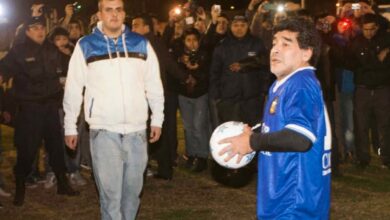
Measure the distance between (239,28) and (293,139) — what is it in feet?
20.6

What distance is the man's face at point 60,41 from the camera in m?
9.48

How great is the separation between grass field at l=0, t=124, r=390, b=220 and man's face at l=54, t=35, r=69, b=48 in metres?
1.94

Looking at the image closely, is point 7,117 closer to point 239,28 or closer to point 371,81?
point 239,28

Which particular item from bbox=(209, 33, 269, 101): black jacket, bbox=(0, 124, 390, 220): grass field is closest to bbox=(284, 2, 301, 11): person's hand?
bbox=(209, 33, 269, 101): black jacket

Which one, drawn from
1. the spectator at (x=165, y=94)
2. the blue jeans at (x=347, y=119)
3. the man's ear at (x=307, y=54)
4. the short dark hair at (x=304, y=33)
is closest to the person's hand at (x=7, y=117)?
the spectator at (x=165, y=94)

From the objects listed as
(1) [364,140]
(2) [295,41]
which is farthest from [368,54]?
(2) [295,41]

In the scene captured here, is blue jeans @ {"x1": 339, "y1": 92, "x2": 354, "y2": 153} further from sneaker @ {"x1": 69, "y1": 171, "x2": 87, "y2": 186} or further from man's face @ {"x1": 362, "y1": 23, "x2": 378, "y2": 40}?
sneaker @ {"x1": 69, "y1": 171, "x2": 87, "y2": 186}

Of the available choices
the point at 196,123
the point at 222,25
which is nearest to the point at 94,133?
the point at 196,123

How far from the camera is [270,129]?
12.7 feet

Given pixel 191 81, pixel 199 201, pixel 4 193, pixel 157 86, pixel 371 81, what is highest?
pixel 157 86

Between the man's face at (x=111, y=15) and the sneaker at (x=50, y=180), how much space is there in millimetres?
3945

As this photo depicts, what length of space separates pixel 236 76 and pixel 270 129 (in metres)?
5.84

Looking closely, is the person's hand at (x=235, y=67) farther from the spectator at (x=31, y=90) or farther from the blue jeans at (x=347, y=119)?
the spectator at (x=31, y=90)

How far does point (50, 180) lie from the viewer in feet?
31.0
